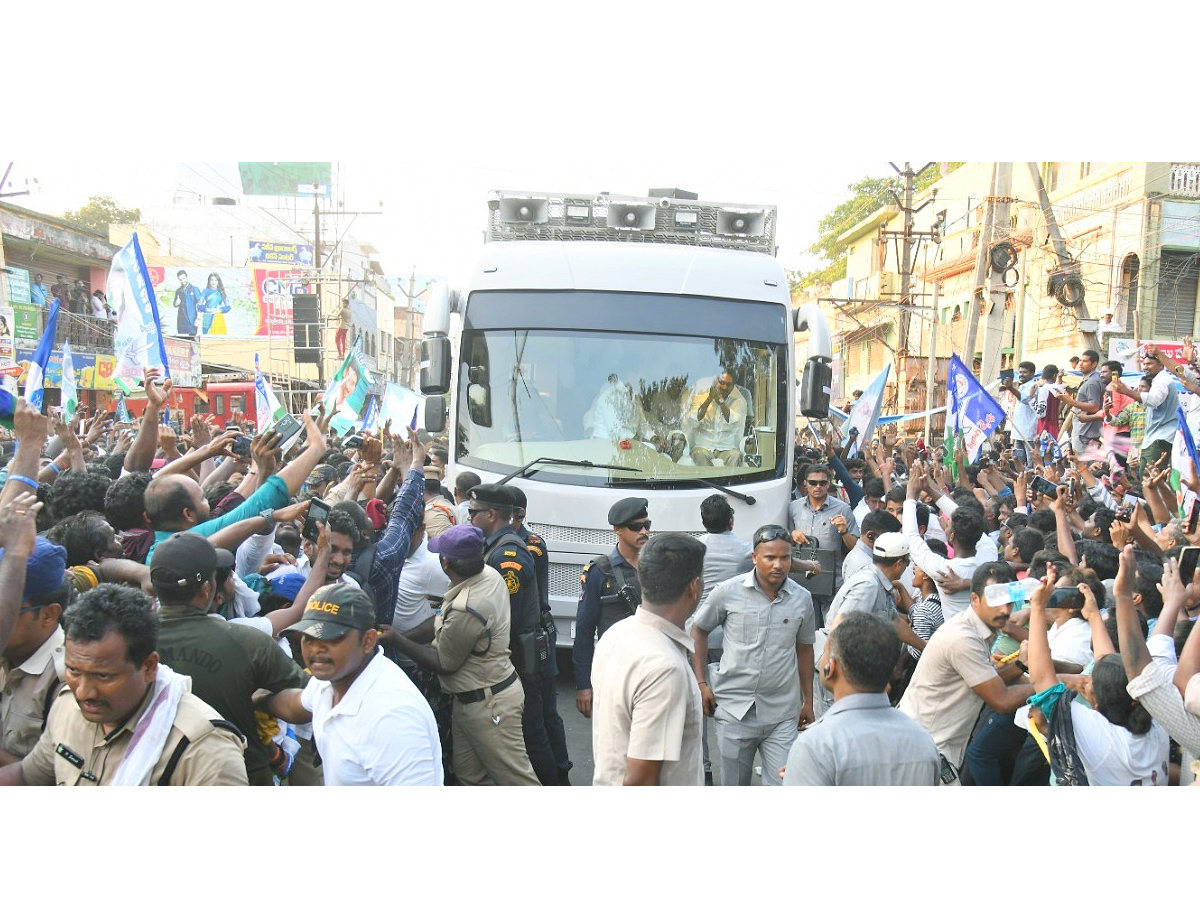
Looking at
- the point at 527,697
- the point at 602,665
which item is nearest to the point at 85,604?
the point at 602,665

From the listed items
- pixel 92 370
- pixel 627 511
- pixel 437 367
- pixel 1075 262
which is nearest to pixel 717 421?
pixel 437 367

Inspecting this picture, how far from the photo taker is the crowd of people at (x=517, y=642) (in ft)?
9.34

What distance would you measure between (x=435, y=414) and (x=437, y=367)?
53 cm

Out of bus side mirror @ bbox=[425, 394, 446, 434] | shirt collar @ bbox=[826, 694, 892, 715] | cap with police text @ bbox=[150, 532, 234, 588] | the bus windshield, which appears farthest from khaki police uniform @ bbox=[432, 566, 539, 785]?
bus side mirror @ bbox=[425, 394, 446, 434]

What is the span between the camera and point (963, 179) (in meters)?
29.9

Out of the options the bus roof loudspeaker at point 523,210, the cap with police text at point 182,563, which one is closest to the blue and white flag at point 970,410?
the bus roof loudspeaker at point 523,210

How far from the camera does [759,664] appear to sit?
4.67 metres

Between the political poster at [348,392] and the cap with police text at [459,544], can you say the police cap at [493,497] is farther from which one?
the political poster at [348,392]

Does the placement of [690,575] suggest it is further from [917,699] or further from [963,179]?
[963,179]

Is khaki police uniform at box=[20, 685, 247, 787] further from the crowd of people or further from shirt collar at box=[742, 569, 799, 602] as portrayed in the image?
shirt collar at box=[742, 569, 799, 602]

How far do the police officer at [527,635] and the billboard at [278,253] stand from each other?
41.6 meters

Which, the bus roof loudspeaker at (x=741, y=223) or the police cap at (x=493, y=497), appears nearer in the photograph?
the police cap at (x=493, y=497)

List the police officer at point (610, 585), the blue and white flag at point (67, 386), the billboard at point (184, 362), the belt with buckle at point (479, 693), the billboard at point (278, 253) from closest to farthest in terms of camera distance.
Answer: the belt with buckle at point (479, 693) → the police officer at point (610, 585) → the blue and white flag at point (67, 386) → the billboard at point (184, 362) → the billboard at point (278, 253)

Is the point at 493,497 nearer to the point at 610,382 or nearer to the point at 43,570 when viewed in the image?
the point at 610,382
